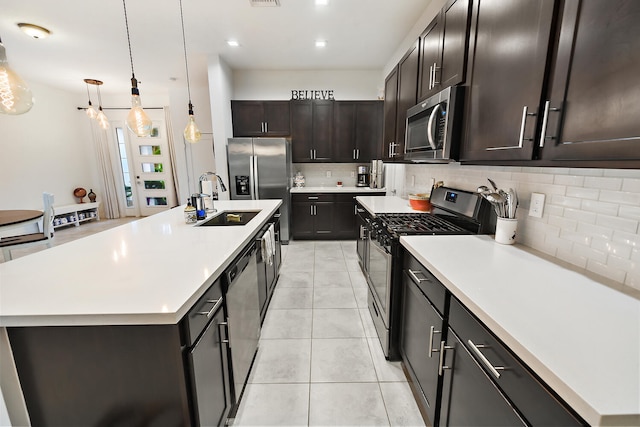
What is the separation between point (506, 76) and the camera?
112cm

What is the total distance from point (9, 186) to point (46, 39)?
2.92 metres

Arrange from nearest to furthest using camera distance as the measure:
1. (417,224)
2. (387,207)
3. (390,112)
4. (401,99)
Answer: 1. (417,224)
2. (401,99)
3. (387,207)
4. (390,112)

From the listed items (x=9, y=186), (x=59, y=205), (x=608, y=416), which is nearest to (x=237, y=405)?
(x=608, y=416)

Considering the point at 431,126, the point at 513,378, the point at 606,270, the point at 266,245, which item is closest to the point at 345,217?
the point at 266,245

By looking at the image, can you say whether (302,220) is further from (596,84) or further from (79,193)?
(79,193)

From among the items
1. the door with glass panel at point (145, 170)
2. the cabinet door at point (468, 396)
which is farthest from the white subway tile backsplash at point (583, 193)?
the door with glass panel at point (145, 170)

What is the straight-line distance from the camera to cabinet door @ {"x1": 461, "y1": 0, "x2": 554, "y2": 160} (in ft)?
3.14

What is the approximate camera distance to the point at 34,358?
0.84m

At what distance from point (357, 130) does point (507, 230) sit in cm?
342

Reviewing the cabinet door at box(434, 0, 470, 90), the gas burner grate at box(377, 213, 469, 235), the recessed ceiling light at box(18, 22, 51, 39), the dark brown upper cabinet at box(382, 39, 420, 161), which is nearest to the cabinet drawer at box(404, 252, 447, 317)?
the gas burner grate at box(377, 213, 469, 235)

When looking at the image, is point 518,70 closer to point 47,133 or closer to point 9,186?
point 9,186

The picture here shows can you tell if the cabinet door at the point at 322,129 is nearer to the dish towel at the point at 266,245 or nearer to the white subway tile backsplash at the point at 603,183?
the dish towel at the point at 266,245

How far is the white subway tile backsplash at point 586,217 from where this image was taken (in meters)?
0.93

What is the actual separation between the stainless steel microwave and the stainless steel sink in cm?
158
